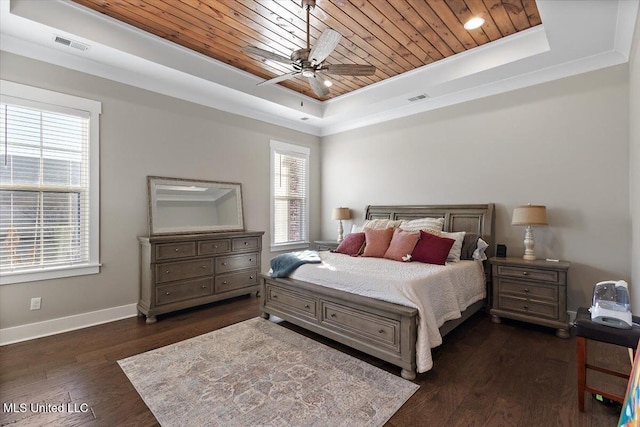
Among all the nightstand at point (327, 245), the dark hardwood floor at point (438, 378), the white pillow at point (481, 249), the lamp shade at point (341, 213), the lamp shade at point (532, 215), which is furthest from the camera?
the lamp shade at point (341, 213)

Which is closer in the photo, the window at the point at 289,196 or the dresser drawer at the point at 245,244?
the dresser drawer at the point at 245,244

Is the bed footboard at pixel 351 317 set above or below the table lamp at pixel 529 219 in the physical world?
below

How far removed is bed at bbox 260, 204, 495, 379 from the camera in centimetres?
233

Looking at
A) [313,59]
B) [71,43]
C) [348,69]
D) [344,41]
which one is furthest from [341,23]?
[71,43]

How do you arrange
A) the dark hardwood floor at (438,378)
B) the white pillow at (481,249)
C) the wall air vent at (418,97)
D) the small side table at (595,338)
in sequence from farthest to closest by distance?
the wall air vent at (418,97) < the white pillow at (481,249) < the dark hardwood floor at (438,378) < the small side table at (595,338)

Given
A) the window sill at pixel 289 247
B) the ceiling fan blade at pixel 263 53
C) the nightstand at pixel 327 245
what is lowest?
the window sill at pixel 289 247

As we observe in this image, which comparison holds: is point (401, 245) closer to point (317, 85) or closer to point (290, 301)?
point (290, 301)

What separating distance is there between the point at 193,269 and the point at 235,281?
662 millimetres

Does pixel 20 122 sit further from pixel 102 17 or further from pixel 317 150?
pixel 317 150

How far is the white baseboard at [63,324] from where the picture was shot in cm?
294

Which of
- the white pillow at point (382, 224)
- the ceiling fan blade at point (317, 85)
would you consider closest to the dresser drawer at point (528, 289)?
the white pillow at point (382, 224)

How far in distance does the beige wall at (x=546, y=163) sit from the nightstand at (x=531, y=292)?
420 millimetres

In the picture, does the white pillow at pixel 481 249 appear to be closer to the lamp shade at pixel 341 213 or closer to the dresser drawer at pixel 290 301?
the dresser drawer at pixel 290 301

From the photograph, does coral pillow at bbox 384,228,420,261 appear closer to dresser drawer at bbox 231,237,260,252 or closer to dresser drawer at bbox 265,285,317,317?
dresser drawer at bbox 265,285,317,317
